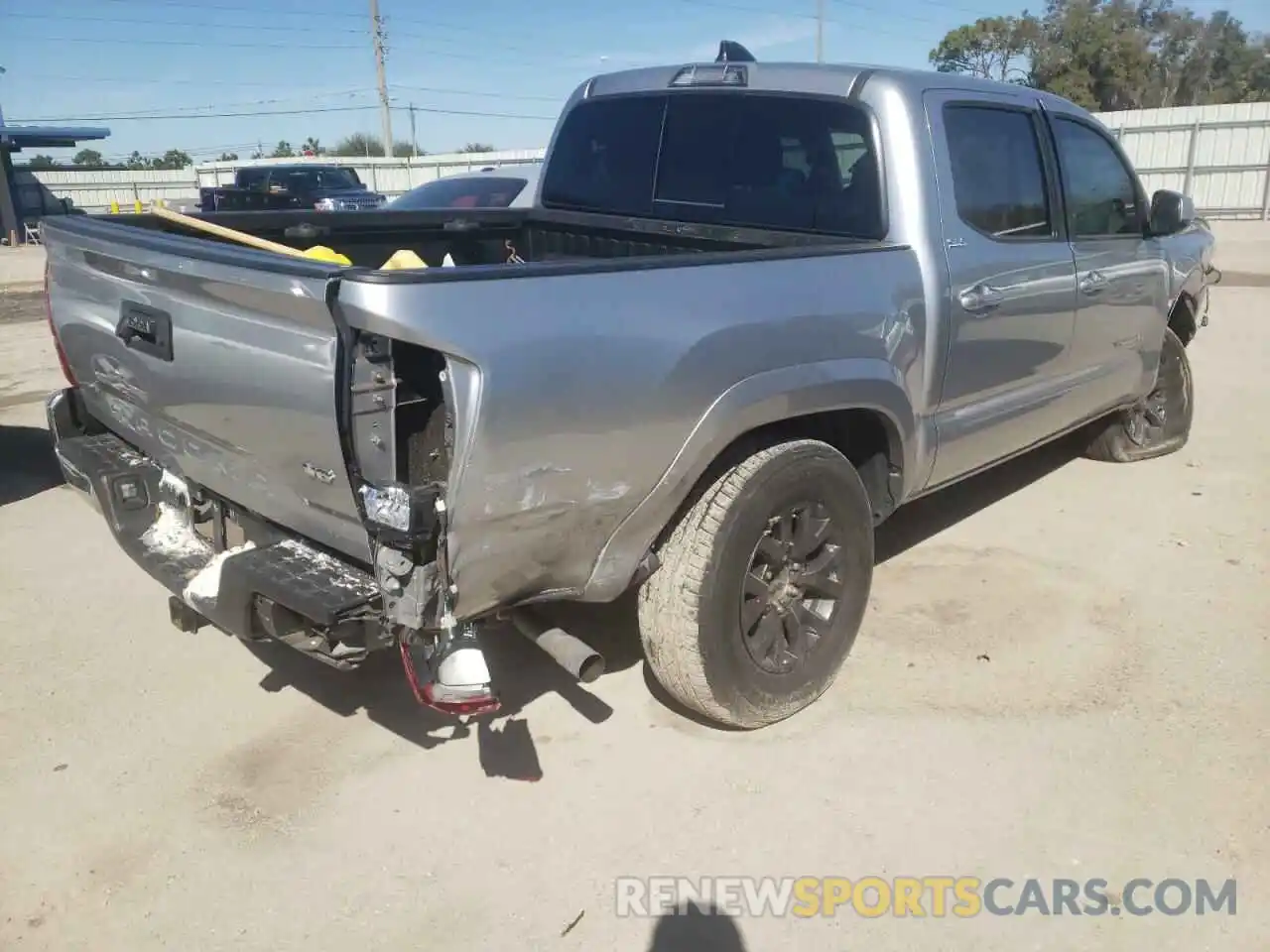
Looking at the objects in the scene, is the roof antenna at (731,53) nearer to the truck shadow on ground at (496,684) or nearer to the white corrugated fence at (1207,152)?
the truck shadow on ground at (496,684)

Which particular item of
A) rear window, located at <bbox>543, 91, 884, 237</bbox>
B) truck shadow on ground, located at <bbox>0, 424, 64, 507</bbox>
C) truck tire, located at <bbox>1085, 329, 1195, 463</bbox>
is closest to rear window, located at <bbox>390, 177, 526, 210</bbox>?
truck shadow on ground, located at <bbox>0, 424, 64, 507</bbox>

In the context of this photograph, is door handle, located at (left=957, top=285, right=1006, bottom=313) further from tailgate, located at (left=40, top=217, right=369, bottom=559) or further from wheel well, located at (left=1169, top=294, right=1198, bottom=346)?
wheel well, located at (left=1169, top=294, right=1198, bottom=346)

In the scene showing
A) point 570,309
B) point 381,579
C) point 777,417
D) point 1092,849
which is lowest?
point 1092,849

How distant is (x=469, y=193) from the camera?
32.3 feet

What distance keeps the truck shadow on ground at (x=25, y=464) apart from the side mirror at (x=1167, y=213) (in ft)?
18.4

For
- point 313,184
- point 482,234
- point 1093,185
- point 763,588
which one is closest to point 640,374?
point 763,588

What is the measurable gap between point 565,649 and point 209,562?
3.66ft

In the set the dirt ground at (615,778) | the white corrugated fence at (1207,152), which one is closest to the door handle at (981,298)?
the dirt ground at (615,778)

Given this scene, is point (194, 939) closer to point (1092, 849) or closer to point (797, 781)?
point (797, 781)

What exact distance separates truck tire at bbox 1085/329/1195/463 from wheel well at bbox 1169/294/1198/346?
0.27 ft

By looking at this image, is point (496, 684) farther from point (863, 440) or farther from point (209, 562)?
point (863, 440)

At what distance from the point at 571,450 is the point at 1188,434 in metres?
5.31

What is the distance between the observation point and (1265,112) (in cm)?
2355

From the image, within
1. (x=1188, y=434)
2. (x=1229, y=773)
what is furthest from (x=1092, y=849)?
(x=1188, y=434)
